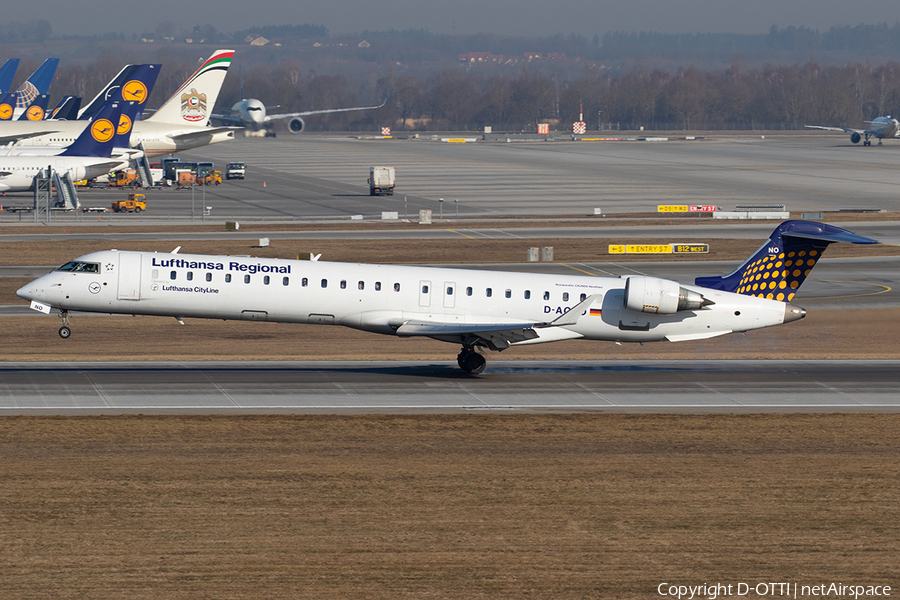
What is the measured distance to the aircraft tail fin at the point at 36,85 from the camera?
182m

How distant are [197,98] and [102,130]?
27.7 meters

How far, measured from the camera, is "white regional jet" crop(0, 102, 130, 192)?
362ft

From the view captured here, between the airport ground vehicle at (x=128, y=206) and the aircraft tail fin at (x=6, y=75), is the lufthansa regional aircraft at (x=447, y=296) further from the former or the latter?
the aircraft tail fin at (x=6, y=75)

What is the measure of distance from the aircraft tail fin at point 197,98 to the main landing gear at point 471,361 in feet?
330

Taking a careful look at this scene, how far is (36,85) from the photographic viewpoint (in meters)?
191

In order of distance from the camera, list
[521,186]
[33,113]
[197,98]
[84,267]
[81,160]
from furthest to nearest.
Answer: [33,113] → [521,186] → [197,98] → [81,160] → [84,267]

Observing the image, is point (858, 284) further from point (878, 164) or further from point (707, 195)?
point (878, 164)

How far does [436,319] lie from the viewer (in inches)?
1678

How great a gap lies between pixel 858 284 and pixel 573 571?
2087 inches

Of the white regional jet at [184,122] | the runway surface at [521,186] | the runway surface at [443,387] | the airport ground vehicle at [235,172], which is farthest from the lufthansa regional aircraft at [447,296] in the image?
the airport ground vehicle at [235,172]

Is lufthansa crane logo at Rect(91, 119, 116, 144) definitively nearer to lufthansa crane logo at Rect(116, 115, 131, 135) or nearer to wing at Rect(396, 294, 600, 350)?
lufthansa crane logo at Rect(116, 115, 131, 135)

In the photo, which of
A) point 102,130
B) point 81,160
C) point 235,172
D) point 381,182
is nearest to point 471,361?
point 81,160

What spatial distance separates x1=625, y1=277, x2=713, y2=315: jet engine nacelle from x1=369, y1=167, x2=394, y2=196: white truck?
279 feet

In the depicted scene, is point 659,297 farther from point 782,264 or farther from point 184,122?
point 184,122
